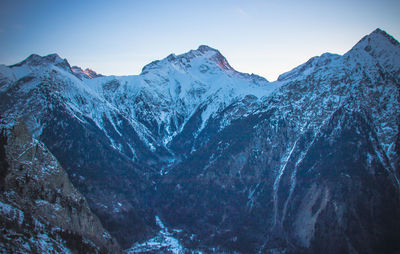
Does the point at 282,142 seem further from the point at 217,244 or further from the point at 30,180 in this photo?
the point at 30,180

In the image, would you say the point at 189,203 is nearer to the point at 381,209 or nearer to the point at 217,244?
the point at 217,244

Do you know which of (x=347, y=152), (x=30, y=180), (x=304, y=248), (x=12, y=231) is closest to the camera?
(x=12, y=231)

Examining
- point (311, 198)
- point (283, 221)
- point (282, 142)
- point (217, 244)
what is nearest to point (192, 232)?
point (217, 244)

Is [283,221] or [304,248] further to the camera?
[283,221]

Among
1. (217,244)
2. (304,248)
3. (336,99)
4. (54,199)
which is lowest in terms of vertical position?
(304,248)

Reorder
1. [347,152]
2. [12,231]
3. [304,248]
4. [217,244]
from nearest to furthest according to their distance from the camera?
[12,231], [304,248], [217,244], [347,152]

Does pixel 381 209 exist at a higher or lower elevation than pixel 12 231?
lower
